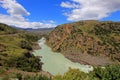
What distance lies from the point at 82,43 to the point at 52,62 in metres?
36.3

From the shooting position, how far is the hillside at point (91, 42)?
455 ft

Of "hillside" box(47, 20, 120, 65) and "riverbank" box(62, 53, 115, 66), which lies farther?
"hillside" box(47, 20, 120, 65)

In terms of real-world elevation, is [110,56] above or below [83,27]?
below

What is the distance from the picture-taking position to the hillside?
138750 mm

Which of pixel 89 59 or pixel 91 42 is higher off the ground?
pixel 91 42

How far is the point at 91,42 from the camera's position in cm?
15025

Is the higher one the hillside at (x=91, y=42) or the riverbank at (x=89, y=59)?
the hillside at (x=91, y=42)

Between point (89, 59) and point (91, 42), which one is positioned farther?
point (91, 42)

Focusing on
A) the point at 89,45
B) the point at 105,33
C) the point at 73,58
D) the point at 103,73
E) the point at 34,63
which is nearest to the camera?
the point at 103,73

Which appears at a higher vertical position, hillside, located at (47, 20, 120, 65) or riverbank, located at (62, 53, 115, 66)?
hillside, located at (47, 20, 120, 65)

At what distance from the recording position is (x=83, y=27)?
550 feet

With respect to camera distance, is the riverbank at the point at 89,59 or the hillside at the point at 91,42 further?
the hillside at the point at 91,42

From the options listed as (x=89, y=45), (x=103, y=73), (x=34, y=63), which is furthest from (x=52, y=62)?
(x=103, y=73)

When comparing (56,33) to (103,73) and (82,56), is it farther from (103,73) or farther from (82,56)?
(103,73)
